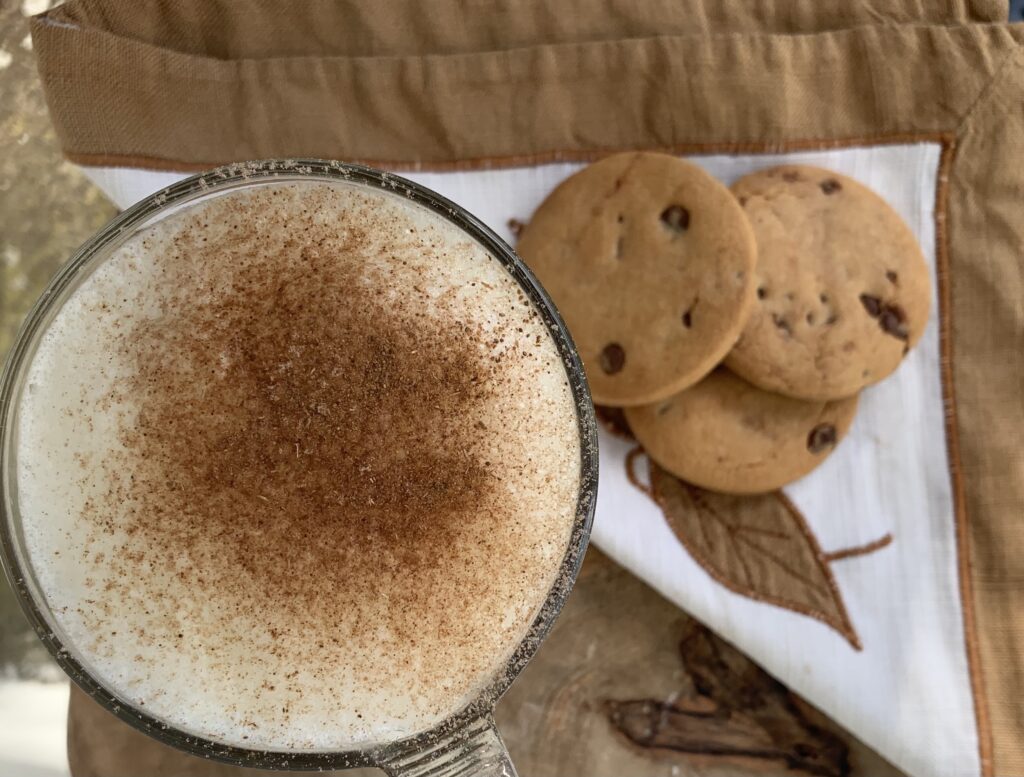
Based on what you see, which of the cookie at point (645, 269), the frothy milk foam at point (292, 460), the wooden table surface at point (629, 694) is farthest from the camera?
the wooden table surface at point (629, 694)

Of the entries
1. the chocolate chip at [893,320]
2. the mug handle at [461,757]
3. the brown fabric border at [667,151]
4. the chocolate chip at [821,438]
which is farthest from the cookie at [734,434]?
the mug handle at [461,757]

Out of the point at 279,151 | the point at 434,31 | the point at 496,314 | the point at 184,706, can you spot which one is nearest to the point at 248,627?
the point at 184,706

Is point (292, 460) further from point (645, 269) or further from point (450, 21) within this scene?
point (450, 21)

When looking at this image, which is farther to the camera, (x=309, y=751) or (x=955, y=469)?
(x=955, y=469)

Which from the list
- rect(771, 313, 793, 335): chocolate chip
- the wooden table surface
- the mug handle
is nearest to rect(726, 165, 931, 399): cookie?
rect(771, 313, 793, 335): chocolate chip

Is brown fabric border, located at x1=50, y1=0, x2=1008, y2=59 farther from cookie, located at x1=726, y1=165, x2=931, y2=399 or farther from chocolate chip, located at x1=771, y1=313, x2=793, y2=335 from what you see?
chocolate chip, located at x1=771, y1=313, x2=793, y2=335

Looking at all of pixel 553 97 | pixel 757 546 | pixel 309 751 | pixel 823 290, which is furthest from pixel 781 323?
pixel 309 751

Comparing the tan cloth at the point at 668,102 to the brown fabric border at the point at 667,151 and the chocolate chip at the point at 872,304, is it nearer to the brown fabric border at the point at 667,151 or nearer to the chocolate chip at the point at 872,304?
the brown fabric border at the point at 667,151
